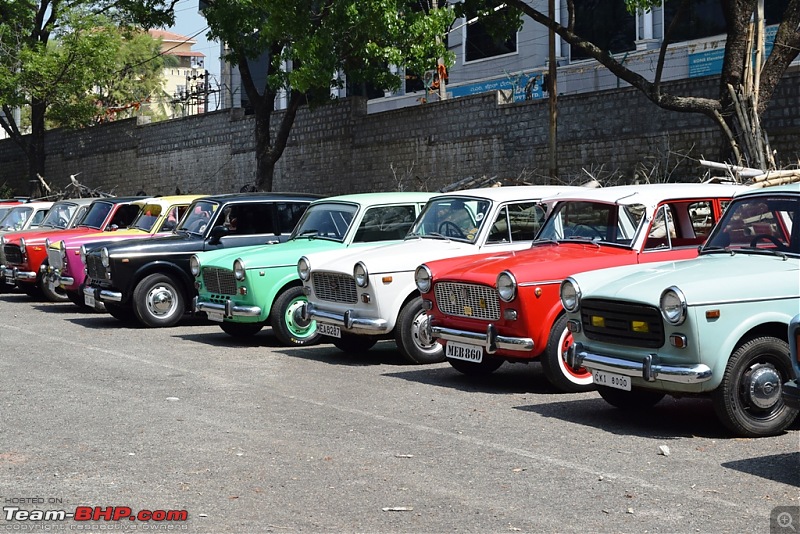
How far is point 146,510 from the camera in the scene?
19.8 ft

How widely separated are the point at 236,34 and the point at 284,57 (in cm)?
269

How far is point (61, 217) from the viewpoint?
72.5ft

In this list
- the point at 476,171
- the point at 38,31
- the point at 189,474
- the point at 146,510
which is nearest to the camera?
the point at 146,510

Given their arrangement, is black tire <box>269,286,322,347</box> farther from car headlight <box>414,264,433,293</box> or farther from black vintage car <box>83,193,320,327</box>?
car headlight <box>414,264,433,293</box>

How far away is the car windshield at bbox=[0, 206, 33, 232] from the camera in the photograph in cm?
2392

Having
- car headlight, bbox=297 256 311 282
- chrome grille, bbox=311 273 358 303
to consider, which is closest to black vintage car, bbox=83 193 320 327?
car headlight, bbox=297 256 311 282

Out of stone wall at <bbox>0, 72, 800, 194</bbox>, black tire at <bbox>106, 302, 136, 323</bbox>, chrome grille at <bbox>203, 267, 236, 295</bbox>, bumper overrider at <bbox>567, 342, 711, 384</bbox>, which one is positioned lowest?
black tire at <bbox>106, 302, 136, 323</bbox>

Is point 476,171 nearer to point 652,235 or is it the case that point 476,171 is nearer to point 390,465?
point 652,235

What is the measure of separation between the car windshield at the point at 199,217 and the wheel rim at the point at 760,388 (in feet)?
31.6

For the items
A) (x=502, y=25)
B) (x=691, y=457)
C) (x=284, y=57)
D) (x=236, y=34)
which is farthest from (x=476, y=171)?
(x=691, y=457)

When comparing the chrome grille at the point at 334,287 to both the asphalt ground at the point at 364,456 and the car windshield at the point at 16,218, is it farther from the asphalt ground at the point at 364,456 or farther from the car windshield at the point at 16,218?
the car windshield at the point at 16,218

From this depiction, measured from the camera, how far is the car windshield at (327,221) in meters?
13.9

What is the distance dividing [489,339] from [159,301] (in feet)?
23.8

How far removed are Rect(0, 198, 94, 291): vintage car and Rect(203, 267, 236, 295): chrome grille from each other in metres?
7.49
